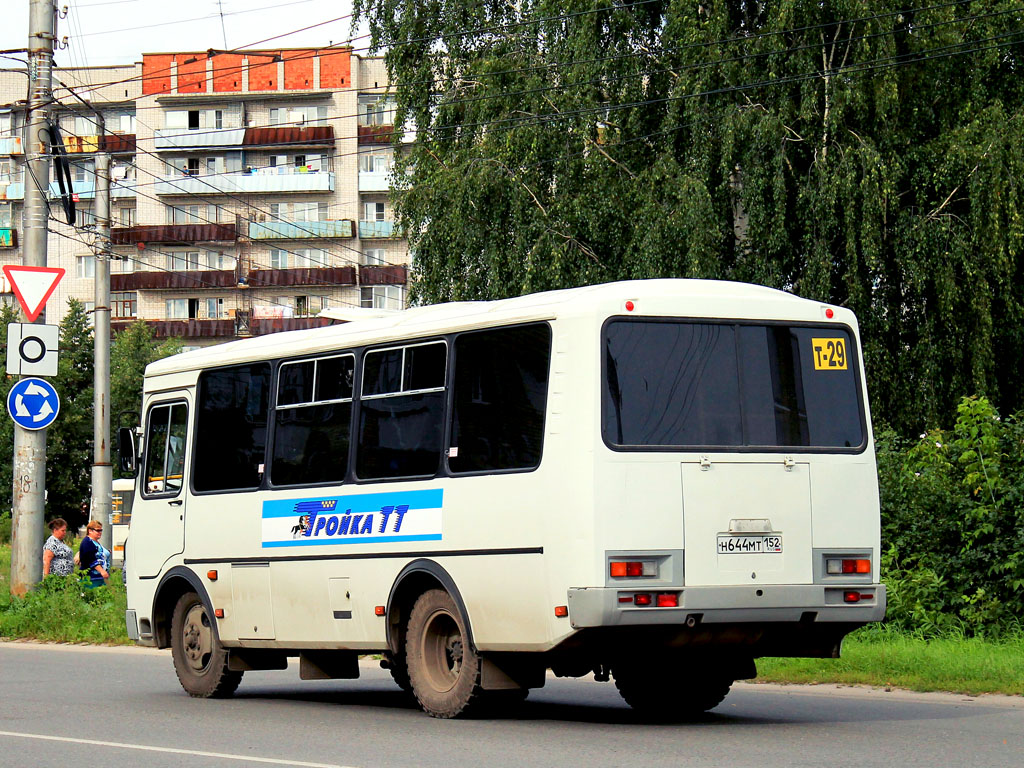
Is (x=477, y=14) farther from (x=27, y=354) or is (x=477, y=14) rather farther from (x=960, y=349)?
(x=27, y=354)

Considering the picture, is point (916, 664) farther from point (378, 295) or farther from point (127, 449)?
point (378, 295)

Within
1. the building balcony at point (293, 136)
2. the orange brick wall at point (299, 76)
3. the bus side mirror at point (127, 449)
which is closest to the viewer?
the bus side mirror at point (127, 449)

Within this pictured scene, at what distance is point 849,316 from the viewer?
40.8 feet

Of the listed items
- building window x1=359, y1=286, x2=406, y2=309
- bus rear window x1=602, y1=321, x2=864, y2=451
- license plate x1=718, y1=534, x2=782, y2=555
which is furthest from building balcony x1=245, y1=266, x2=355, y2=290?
license plate x1=718, y1=534, x2=782, y2=555

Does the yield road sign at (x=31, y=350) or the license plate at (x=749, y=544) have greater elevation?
the yield road sign at (x=31, y=350)

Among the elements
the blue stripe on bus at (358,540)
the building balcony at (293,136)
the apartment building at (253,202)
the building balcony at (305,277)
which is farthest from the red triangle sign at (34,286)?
the building balcony at (293,136)

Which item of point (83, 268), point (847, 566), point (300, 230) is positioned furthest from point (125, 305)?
point (847, 566)

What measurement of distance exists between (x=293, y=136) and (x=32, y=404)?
236 feet

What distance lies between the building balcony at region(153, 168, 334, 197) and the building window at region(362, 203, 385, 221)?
2.21 m

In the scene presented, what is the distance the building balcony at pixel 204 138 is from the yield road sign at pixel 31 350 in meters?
72.1

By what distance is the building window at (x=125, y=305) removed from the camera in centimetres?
9556

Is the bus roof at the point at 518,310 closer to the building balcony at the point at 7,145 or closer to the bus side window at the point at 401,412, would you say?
the bus side window at the point at 401,412

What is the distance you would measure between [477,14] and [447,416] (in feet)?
70.1

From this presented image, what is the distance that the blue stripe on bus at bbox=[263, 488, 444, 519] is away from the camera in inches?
489
